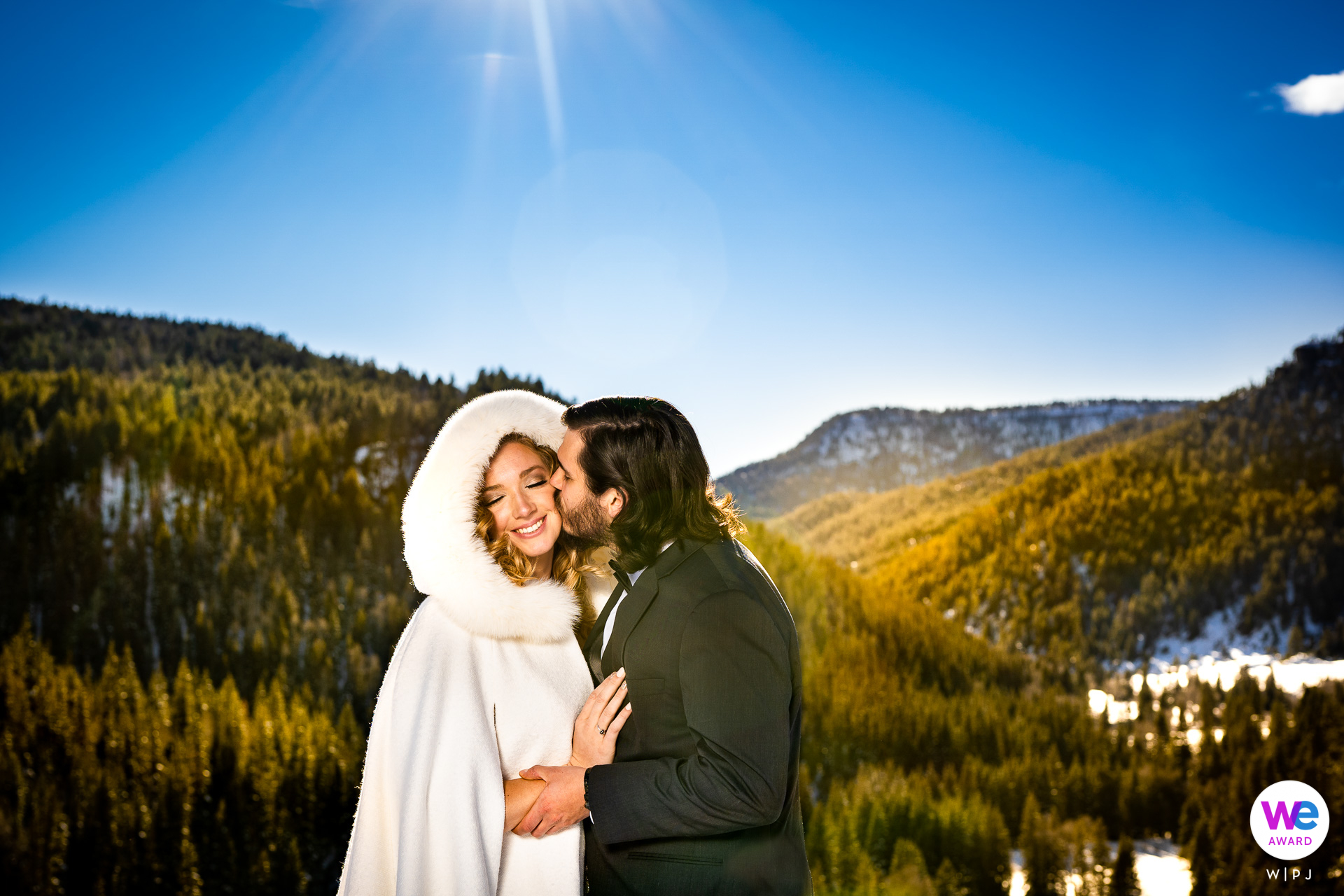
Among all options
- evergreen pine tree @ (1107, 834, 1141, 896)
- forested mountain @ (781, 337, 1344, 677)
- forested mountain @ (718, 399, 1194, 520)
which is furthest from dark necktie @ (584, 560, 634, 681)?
forested mountain @ (718, 399, 1194, 520)

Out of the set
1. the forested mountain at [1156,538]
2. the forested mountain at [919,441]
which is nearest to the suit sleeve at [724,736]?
the forested mountain at [1156,538]

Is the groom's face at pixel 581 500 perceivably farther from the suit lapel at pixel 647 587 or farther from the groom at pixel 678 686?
the suit lapel at pixel 647 587

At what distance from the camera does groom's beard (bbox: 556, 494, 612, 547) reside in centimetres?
298

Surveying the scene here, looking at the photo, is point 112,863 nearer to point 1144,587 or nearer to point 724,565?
point 724,565

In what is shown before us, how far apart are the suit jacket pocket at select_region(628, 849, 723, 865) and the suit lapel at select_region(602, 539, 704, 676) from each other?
0.70m

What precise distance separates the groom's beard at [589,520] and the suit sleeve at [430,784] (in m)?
0.71

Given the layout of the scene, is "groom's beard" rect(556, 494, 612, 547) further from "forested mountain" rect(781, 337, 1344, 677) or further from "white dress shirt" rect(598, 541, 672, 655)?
"forested mountain" rect(781, 337, 1344, 677)

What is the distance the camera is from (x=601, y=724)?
114 inches

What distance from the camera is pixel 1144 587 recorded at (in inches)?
2916

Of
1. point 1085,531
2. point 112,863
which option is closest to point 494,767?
point 112,863

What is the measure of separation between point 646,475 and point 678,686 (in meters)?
0.79

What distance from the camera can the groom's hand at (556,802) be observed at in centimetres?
292

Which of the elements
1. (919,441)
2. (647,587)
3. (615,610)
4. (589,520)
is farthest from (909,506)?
(647,587)

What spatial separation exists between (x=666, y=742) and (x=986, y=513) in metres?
99.5
